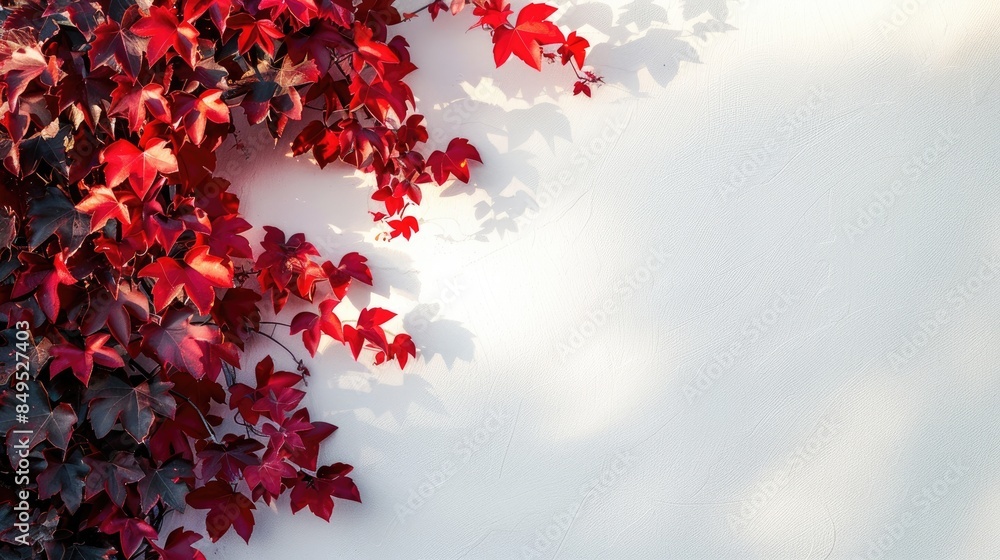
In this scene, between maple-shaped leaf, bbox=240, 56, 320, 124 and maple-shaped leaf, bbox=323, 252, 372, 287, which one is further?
maple-shaped leaf, bbox=323, 252, 372, 287

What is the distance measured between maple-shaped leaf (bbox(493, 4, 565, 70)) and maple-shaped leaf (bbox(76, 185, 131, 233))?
720 millimetres

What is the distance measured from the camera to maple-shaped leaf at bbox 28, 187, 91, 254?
1329 mm

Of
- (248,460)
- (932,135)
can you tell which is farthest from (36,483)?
(932,135)

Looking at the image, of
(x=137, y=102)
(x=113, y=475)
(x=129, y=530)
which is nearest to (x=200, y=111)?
(x=137, y=102)

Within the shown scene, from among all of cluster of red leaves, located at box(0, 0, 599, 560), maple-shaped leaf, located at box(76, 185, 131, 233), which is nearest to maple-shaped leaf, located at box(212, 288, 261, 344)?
cluster of red leaves, located at box(0, 0, 599, 560)

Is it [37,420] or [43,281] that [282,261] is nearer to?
[43,281]

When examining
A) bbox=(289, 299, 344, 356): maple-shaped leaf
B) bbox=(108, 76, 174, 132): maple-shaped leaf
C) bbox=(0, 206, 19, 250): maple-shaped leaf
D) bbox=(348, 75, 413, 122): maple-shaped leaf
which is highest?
bbox=(348, 75, 413, 122): maple-shaped leaf

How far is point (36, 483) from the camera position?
145cm

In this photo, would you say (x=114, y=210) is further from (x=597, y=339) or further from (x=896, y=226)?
(x=896, y=226)

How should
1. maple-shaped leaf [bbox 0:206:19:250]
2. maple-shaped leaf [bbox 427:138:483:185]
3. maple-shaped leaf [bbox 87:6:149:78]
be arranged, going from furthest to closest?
maple-shaped leaf [bbox 427:138:483:185]
maple-shaped leaf [bbox 0:206:19:250]
maple-shaped leaf [bbox 87:6:149:78]

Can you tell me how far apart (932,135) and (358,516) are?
1337 mm

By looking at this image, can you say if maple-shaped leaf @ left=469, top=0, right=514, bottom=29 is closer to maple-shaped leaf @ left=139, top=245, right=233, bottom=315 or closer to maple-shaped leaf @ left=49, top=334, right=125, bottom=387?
maple-shaped leaf @ left=139, top=245, right=233, bottom=315

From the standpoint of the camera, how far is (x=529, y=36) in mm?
1388

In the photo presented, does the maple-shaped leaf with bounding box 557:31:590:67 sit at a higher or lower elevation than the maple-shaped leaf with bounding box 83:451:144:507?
higher
